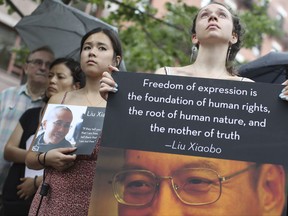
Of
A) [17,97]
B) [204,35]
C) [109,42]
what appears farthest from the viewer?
[17,97]

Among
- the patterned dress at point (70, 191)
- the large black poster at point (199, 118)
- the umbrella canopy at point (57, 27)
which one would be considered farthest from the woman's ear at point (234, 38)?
the umbrella canopy at point (57, 27)

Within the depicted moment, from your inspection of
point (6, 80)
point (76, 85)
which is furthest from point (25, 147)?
point (6, 80)

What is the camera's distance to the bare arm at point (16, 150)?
11.3 feet

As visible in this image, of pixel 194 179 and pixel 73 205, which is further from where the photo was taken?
pixel 73 205

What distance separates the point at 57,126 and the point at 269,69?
1.83 m

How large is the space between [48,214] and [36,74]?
82.3 inches

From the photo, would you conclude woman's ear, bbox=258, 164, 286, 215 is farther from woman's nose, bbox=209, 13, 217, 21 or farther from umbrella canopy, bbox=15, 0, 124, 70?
umbrella canopy, bbox=15, 0, 124, 70

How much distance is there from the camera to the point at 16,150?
3465 millimetres

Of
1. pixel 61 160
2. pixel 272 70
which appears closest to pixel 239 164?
pixel 61 160

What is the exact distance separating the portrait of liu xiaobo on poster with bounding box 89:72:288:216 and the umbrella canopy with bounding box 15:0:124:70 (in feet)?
6.91

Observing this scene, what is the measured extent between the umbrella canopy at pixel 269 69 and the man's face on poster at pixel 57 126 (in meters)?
1.66

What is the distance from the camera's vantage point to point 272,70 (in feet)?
11.9

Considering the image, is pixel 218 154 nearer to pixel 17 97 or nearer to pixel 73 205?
pixel 73 205

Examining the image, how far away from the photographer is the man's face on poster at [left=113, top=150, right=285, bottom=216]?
1.96 m
